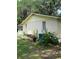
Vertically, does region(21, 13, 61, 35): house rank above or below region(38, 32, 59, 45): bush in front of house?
above

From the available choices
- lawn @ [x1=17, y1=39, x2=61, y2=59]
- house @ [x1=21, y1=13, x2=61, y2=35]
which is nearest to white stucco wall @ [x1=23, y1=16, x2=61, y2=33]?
house @ [x1=21, y1=13, x2=61, y2=35]

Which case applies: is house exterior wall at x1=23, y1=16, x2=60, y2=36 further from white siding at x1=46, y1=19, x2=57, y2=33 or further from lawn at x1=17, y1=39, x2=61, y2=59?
lawn at x1=17, y1=39, x2=61, y2=59

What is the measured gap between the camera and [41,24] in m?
1.86

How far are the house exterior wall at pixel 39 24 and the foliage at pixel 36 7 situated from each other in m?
0.07

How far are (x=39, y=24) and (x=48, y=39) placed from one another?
0.19 metres

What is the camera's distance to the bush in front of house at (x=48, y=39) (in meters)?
1.86

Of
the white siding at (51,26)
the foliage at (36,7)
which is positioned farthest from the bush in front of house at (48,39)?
the foliage at (36,7)

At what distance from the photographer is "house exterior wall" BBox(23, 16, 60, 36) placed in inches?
71.9

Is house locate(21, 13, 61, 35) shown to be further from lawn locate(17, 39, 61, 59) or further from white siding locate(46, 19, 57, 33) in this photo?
lawn locate(17, 39, 61, 59)

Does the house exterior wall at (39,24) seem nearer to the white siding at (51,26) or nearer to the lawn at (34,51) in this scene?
the white siding at (51,26)

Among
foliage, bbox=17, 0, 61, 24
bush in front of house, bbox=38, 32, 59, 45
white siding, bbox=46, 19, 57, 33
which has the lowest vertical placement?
bush in front of house, bbox=38, 32, 59, 45

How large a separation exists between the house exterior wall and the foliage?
2.6 inches
